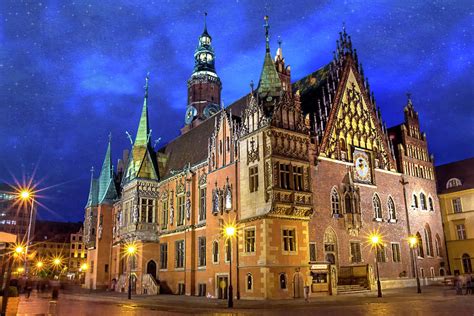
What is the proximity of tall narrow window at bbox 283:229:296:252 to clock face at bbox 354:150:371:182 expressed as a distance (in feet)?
43.4

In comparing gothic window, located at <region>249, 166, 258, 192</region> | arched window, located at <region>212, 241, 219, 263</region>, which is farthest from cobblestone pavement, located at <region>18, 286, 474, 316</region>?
arched window, located at <region>212, 241, 219, 263</region>

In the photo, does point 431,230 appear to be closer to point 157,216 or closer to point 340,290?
point 340,290

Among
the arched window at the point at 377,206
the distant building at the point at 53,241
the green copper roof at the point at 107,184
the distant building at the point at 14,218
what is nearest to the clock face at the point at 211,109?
the green copper roof at the point at 107,184

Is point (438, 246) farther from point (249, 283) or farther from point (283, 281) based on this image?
point (249, 283)

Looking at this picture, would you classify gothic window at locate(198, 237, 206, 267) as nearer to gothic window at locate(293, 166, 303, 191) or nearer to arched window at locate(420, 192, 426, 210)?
gothic window at locate(293, 166, 303, 191)

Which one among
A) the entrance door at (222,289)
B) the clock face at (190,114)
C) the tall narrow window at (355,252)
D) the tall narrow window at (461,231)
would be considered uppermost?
the clock face at (190,114)

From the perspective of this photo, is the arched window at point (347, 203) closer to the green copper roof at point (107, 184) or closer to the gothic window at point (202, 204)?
the gothic window at point (202, 204)

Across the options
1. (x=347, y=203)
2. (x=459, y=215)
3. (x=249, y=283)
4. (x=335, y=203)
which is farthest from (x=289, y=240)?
(x=459, y=215)

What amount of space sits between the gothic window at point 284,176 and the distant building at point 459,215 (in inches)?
1084

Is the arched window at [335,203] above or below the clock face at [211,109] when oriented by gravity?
below

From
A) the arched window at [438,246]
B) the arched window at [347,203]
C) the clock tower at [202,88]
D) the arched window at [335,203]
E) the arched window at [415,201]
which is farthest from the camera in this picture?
the clock tower at [202,88]

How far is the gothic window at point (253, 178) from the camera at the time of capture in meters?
33.6

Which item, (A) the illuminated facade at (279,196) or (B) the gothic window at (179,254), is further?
(B) the gothic window at (179,254)

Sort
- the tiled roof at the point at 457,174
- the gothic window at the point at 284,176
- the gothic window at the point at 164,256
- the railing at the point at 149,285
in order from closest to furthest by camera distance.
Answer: the gothic window at the point at 284,176
the railing at the point at 149,285
the gothic window at the point at 164,256
the tiled roof at the point at 457,174
